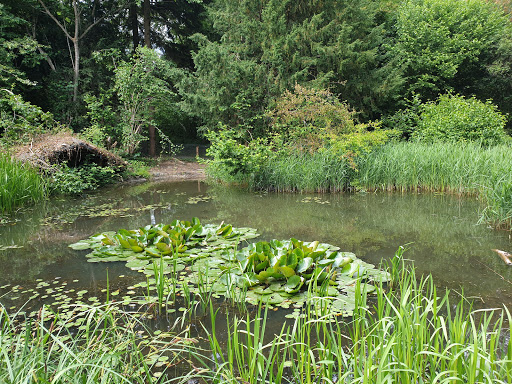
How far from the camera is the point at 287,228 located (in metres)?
5.00

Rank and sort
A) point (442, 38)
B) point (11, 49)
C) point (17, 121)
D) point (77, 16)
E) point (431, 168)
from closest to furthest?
1. point (431, 168)
2. point (17, 121)
3. point (11, 49)
4. point (77, 16)
5. point (442, 38)

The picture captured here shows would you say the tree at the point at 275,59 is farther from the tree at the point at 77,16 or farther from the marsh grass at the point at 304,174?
the tree at the point at 77,16

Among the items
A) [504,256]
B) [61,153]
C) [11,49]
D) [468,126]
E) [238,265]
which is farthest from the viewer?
[11,49]

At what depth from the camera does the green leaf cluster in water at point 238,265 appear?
2.72 meters

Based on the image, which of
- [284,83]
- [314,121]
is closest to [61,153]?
[314,121]

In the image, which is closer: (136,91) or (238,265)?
(238,265)

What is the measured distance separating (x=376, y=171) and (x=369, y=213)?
2.10 meters

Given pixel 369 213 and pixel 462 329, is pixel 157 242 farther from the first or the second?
pixel 369 213

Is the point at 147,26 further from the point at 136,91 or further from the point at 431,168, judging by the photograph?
the point at 431,168

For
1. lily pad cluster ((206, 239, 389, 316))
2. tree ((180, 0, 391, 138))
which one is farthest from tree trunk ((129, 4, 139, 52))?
lily pad cluster ((206, 239, 389, 316))

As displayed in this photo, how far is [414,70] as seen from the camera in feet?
47.6

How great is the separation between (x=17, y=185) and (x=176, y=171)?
6276 millimetres

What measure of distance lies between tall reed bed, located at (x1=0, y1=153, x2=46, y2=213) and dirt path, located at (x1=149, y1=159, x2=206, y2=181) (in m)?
4.29

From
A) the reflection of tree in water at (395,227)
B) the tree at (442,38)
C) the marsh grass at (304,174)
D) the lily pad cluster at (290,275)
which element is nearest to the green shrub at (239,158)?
the marsh grass at (304,174)
